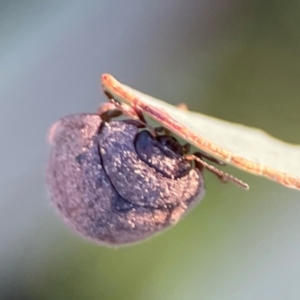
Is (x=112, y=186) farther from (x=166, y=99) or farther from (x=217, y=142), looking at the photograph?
(x=166, y=99)

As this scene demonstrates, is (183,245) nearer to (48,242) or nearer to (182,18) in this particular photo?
(48,242)

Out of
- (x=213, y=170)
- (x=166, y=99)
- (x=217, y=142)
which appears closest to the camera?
(x=217, y=142)

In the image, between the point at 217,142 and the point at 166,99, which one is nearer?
the point at 217,142

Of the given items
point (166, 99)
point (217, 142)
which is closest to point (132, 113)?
point (217, 142)

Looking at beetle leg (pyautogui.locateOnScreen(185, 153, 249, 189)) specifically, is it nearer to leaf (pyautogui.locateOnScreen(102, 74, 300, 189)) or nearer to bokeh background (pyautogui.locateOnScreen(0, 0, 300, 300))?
leaf (pyautogui.locateOnScreen(102, 74, 300, 189))

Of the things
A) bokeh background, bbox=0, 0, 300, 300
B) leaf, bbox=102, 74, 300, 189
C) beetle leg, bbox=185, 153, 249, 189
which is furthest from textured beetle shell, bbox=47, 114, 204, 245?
bokeh background, bbox=0, 0, 300, 300

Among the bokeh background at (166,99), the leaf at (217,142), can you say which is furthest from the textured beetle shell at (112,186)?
the bokeh background at (166,99)
